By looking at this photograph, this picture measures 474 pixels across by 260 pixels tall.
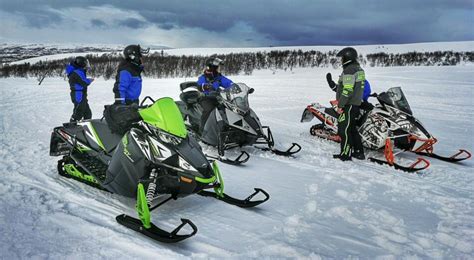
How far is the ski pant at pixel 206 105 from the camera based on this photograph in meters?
6.12

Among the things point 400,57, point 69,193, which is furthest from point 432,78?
point 69,193

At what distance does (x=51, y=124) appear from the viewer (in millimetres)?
8078

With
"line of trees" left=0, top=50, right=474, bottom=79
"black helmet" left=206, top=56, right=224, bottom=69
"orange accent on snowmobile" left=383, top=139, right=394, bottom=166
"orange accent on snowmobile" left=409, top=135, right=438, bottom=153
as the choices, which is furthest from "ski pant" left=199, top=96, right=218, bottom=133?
"line of trees" left=0, top=50, right=474, bottom=79

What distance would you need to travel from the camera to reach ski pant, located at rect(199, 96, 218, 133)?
241 inches

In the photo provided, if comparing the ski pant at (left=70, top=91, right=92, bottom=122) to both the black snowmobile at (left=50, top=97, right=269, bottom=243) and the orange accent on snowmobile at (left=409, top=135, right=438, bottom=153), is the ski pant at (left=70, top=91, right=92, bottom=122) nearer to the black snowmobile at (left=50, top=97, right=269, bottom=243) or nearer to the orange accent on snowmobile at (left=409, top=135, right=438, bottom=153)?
the black snowmobile at (left=50, top=97, right=269, bottom=243)

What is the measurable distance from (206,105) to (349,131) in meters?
2.47

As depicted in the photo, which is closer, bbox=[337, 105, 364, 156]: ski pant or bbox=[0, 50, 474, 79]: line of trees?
bbox=[337, 105, 364, 156]: ski pant

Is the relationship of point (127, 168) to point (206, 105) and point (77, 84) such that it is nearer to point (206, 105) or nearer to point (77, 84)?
point (206, 105)

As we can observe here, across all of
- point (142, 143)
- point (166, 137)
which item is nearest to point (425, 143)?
point (166, 137)

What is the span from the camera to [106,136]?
4.24 meters

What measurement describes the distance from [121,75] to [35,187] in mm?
1925

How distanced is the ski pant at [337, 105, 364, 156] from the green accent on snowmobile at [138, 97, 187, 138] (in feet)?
11.4

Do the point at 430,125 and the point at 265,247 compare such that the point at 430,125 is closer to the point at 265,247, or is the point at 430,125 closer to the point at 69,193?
the point at 265,247

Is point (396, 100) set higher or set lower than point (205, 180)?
higher
